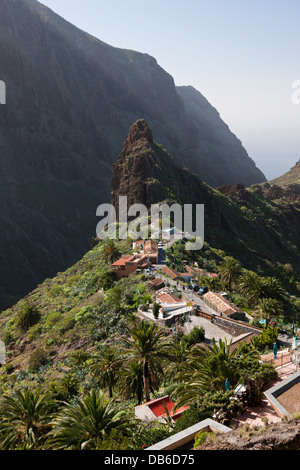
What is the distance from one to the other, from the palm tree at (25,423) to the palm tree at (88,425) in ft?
8.37

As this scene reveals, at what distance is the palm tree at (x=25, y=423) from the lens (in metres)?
17.6

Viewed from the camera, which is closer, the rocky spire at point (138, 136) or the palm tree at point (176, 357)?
the palm tree at point (176, 357)

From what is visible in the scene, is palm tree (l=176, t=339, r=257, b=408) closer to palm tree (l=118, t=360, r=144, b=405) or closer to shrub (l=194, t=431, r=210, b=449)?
shrub (l=194, t=431, r=210, b=449)

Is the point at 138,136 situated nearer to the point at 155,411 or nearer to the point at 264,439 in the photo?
the point at 155,411

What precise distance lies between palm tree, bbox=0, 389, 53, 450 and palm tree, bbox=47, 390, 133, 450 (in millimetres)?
2552

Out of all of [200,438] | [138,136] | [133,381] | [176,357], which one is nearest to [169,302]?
[176,357]

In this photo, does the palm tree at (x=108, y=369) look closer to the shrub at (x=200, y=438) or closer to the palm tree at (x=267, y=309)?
the shrub at (x=200, y=438)

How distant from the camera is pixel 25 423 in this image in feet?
60.1

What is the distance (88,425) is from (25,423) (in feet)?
18.4

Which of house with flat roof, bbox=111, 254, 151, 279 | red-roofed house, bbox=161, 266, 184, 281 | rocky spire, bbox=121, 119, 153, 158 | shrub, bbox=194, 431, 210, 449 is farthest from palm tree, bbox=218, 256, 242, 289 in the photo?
rocky spire, bbox=121, 119, 153, 158

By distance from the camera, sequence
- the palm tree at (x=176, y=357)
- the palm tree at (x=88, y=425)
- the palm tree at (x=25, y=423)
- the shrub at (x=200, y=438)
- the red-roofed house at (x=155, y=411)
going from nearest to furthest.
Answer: the shrub at (x=200, y=438) < the palm tree at (x=88, y=425) < the palm tree at (x=25, y=423) < the red-roofed house at (x=155, y=411) < the palm tree at (x=176, y=357)

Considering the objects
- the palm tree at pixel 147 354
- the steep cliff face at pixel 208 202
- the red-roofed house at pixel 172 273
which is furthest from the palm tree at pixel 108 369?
the steep cliff face at pixel 208 202
